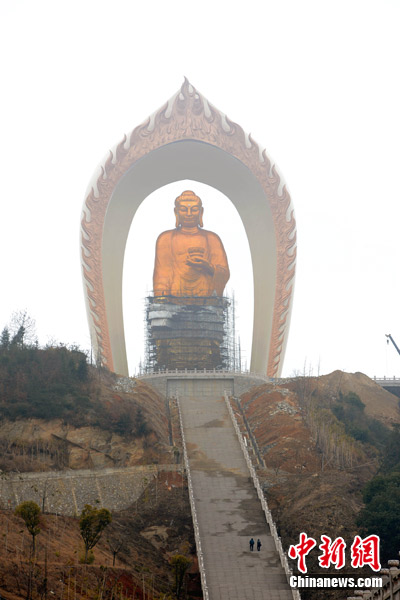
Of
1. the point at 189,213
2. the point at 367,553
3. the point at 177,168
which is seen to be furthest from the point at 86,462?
the point at 189,213

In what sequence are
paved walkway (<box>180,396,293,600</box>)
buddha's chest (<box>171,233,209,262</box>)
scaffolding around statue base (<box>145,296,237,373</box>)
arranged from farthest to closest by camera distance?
buddha's chest (<box>171,233,209,262</box>)
scaffolding around statue base (<box>145,296,237,373</box>)
paved walkway (<box>180,396,293,600</box>)

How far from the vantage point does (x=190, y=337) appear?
40.8m

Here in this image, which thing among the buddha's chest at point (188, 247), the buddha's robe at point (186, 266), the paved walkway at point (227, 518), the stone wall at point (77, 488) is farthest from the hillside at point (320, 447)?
the buddha's chest at point (188, 247)

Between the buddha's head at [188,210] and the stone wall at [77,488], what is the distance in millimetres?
20690

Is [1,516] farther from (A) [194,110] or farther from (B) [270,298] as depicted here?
(A) [194,110]

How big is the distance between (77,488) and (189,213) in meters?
23.0

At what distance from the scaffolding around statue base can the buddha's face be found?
14.0 feet

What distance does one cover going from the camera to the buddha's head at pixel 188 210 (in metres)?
43.0

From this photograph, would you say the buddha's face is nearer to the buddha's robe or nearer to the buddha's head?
the buddha's head

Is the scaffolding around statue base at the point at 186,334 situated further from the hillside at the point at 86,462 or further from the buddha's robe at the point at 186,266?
the hillside at the point at 86,462

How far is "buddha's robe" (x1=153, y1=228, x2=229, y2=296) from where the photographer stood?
42062mm

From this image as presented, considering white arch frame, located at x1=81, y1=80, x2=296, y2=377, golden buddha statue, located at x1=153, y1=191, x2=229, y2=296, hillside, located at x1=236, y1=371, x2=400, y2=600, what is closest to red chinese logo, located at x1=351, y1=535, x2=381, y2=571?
hillside, located at x1=236, y1=371, x2=400, y2=600

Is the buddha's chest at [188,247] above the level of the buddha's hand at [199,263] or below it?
above

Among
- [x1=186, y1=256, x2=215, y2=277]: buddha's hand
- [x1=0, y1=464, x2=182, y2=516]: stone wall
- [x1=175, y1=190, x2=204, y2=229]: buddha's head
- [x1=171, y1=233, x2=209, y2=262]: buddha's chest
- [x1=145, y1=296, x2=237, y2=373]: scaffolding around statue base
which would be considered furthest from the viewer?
[x1=175, y1=190, x2=204, y2=229]: buddha's head
